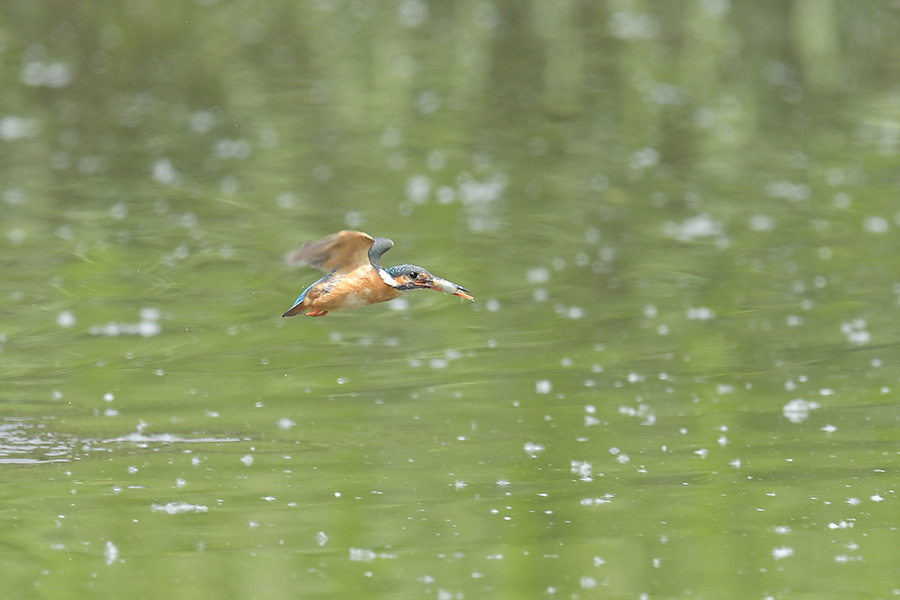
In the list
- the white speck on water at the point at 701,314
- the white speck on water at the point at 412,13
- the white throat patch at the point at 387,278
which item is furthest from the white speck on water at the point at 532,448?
the white speck on water at the point at 412,13

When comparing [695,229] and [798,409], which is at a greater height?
[695,229]

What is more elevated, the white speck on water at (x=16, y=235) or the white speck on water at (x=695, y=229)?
the white speck on water at (x=695, y=229)

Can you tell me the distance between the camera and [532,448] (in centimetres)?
678

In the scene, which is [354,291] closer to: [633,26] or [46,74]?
[46,74]

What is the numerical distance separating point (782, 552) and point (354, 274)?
2022mm

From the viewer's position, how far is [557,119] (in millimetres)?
14461

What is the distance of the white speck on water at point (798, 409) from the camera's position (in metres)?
7.16

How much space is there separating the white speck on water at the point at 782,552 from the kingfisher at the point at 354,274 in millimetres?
1672

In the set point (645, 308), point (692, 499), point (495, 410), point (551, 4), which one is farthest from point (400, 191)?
point (551, 4)

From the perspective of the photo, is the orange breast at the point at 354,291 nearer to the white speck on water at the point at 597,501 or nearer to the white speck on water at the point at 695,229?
the white speck on water at the point at 597,501

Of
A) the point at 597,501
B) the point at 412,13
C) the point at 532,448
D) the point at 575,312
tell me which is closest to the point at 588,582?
the point at 597,501

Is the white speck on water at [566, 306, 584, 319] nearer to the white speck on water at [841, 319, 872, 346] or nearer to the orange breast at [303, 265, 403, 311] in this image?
the white speck on water at [841, 319, 872, 346]

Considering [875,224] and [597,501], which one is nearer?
[597,501]

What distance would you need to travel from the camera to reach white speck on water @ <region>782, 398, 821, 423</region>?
716 centimetres
